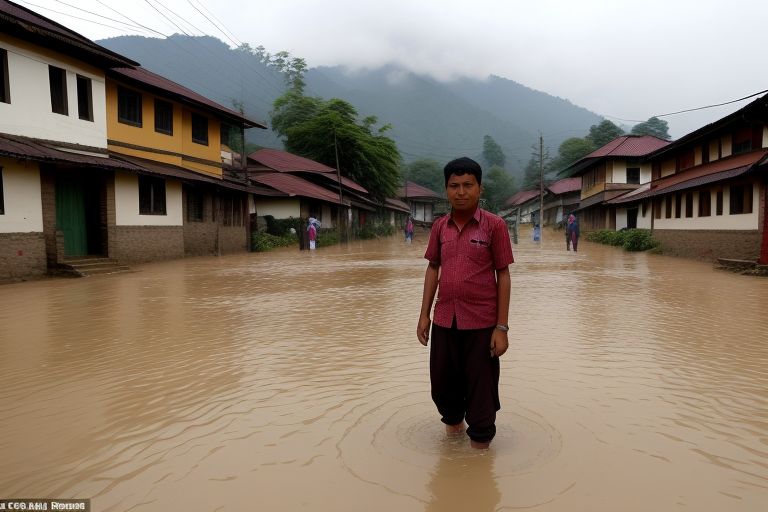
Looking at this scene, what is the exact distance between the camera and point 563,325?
25.7ft

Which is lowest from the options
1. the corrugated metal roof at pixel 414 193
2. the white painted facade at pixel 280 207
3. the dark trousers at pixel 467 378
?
the dark trousers at pixel 467 378

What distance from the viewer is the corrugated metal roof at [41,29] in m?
13.1

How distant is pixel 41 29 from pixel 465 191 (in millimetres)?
15007

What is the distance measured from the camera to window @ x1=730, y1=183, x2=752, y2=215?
17.9m

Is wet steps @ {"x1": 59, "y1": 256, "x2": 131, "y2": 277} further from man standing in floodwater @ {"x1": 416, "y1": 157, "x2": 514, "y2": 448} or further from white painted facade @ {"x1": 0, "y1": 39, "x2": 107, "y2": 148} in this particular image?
man standing in floodwater @ {"x1": 416, "y1": 157, "x2": 514, "y2": 448}

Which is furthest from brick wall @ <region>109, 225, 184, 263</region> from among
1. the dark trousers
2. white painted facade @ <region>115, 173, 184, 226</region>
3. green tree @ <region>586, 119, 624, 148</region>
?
green tree @ <region>586, 119, 624, 148</region>

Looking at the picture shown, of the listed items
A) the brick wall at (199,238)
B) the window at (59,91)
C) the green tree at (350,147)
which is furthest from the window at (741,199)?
the green tree at (350,147)

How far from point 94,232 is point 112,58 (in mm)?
5652

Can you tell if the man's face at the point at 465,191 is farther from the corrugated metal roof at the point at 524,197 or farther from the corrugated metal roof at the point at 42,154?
the corrugated metal roof at the point at 524,197

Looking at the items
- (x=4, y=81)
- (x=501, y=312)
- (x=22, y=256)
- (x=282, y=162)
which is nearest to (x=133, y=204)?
(x=22, y=256)

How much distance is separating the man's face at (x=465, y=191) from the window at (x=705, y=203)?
70.7 feet

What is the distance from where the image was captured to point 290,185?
3216cm

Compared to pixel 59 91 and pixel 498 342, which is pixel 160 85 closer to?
pixel 59 91

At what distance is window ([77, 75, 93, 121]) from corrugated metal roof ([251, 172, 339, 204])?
44.8 feet
